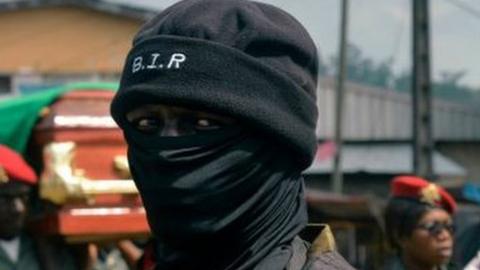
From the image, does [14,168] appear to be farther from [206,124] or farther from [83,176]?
[206,124]

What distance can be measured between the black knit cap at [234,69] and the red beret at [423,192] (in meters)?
4.42

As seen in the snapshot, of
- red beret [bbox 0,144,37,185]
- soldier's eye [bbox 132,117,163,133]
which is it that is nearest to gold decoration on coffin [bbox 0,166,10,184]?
red beret [bbox 0,144,37,185]

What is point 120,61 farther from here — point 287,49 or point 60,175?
point 287,49

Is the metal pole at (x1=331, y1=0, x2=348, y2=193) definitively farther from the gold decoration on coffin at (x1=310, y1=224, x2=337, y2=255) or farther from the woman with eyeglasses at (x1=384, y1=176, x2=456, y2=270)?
the gold decoration on coffin at (x1=310, y1=224, x2=337, y2=255)

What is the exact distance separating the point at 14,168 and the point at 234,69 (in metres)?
3.54

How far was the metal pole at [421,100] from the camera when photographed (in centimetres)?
1986

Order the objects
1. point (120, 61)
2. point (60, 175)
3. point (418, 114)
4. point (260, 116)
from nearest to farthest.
Result: point (260, 116) → point (60, 175) → point (418, 114) → point (120, 61)

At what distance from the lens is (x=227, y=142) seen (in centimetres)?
236

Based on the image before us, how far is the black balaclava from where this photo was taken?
7.69ft

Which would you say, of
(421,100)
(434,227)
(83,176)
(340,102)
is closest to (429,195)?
(434,227)

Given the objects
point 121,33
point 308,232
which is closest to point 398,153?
point 121,33

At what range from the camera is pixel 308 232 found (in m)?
2.48

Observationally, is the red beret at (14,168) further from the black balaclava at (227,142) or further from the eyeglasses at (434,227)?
the black balaclava at (227,142)

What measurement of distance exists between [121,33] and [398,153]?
29.4 ft
